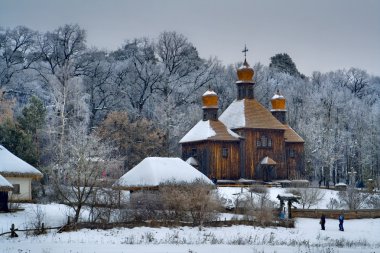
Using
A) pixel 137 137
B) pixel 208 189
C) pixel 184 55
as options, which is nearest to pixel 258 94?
pixel 184 55

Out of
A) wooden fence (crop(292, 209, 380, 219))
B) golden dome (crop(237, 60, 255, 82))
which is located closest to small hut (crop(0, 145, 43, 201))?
wooden fence (crop(292, 209, 380, 219))

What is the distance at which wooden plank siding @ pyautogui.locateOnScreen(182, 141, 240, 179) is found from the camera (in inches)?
1896

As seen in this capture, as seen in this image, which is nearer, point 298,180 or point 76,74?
point 298,180

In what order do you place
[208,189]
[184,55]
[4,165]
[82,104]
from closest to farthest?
[208,189]
[4,165]
[82,104]
[184,55]

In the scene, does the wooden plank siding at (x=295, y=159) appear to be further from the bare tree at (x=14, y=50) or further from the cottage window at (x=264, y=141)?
the bare tree at (x=14, y=50)

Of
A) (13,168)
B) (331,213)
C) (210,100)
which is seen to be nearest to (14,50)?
(210,100)

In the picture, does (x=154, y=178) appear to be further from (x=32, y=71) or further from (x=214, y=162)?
(x=32, y=71)

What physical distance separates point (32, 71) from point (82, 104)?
940 cm

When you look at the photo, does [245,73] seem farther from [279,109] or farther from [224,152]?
[224,152]

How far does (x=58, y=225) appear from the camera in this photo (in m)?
30.4

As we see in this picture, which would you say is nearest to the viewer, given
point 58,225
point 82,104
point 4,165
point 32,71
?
point 58,225

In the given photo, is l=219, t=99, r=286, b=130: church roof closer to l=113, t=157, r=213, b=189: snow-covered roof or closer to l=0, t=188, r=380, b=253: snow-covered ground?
l=113, t=157, r=213, b=189: snow-covered roof

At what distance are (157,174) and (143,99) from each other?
88.9 feet

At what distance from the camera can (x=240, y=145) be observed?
4938 cm
